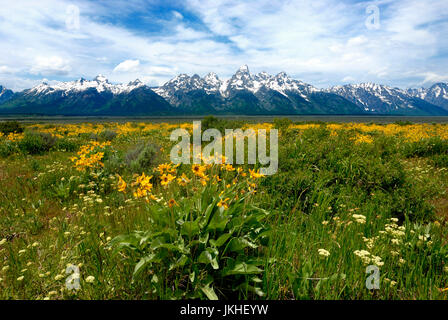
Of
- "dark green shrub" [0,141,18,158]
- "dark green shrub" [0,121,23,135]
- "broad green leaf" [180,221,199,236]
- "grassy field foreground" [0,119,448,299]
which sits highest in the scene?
"dark green shrub" [0,121,23,135]

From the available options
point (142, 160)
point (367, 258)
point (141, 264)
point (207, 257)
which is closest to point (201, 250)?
point (207, 257)

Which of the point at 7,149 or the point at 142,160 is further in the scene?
the point at 7,149

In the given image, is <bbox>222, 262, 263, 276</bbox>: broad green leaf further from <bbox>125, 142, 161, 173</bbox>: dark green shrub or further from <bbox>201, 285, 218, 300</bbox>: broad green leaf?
<bbox>125, 142, 161, 173</bbox>: dark green shrub

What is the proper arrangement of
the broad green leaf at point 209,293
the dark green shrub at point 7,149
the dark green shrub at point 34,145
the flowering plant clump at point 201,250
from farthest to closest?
the dark green shrub at point 34,145
the dark green shrub at point 7,149
the flowering plant clump at point 201,250
the broad green leaf at point 209,293

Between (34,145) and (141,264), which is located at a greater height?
(34,145)

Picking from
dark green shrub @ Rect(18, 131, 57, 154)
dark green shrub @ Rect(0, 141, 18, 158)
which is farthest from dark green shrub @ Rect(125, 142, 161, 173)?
dark green shrub @ Rect(0, 141, 18, 158)

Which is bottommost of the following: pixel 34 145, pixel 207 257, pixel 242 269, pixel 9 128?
pixel 242 269

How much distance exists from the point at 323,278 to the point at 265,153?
4219mm

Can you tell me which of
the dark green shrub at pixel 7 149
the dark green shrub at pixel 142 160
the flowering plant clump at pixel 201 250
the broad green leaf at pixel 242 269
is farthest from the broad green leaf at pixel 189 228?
the dark green shrub at pixel 7 149

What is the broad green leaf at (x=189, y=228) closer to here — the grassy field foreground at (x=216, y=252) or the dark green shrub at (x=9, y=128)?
the grassy field foreground at (x=216, y=252)

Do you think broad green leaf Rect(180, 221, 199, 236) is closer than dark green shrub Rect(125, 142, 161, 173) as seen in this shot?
Yes

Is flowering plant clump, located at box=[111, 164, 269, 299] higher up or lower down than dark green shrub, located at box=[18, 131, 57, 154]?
lower down

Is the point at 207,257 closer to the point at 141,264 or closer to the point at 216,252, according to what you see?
the point at 216,252

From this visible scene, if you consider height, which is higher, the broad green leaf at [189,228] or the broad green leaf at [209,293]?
the broad green leaf at [189,228]
